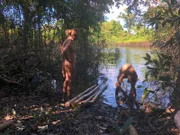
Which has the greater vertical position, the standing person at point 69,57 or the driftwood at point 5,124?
the standing person at point 69,57

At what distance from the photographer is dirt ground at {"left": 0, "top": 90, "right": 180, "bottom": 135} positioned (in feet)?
13.7

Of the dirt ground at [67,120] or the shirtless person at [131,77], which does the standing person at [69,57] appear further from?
the shirtless person at [131,77]

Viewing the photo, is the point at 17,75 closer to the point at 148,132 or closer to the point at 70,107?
the point at 70,107

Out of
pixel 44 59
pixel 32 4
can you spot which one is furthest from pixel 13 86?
pixel 32 4

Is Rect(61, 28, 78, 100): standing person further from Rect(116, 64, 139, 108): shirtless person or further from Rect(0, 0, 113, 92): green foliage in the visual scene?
Rect(116, 64, 139, 108): shirtless person

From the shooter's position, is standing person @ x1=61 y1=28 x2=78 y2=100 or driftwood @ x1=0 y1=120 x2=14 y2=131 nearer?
driftwood @ x1=0 y1=120 x2=14 y2=131

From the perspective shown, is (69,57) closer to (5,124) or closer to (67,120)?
(67,120)

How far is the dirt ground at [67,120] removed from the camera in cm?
417

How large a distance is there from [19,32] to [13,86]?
2063 mm

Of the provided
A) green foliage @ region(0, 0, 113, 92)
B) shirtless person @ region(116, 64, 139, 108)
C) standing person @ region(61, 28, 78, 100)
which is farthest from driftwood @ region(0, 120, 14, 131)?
shirtless person @ region(116, 64, 139, 108)

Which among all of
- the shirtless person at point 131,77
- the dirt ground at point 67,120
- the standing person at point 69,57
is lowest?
the dirt ground at point 67,120

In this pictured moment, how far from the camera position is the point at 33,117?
4605 mm

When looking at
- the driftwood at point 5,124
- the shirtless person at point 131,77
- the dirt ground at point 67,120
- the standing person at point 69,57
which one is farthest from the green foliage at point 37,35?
the driftwood at point 5,124

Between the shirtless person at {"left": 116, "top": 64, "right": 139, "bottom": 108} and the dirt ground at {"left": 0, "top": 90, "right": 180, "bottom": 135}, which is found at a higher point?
the shirtless person at {"left": 116, "top": 64, "right": 139, "bottom": 108}
